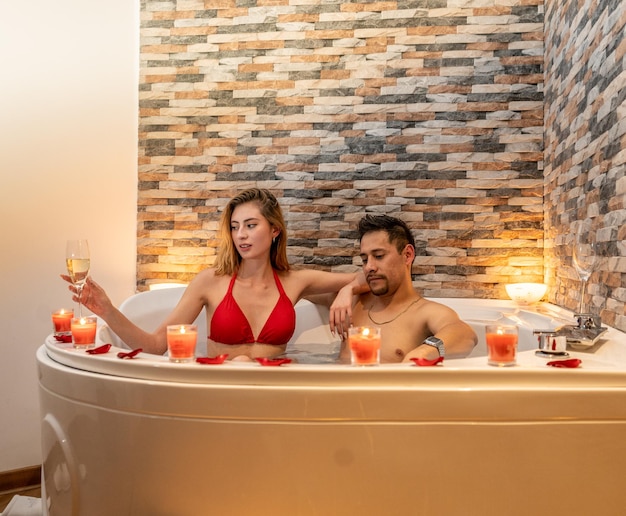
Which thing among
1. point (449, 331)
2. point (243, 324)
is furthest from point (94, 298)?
point (449, 331)

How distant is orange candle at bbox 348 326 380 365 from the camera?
4.50 feet

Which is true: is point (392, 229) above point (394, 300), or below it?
above

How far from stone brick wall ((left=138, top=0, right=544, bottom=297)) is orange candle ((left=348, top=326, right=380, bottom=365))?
68.0 inches

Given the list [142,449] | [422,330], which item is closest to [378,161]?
[422,330]

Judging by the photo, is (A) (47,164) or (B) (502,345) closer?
(B) (502,345)

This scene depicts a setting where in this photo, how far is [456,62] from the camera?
10.0ft

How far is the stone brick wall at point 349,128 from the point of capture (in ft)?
9.98

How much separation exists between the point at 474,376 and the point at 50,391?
1.04 meters

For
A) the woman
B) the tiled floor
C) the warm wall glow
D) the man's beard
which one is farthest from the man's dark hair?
the tiled floor

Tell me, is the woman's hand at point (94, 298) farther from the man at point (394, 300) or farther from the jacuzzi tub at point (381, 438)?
the man at point (394, 300)

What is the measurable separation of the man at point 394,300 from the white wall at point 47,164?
1.53 m

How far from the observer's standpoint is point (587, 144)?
2258 millimetres

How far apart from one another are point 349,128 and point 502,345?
197 cm

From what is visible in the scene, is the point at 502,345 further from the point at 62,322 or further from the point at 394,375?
the point at 62,322
